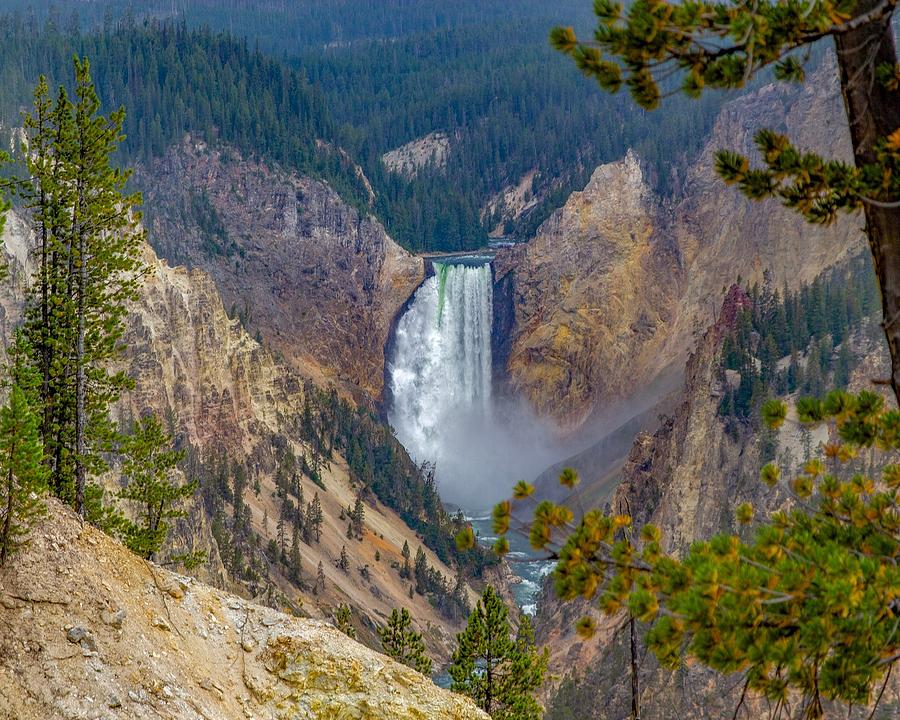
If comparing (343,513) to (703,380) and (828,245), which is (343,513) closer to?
(703,380)

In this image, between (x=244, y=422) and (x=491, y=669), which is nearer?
(x=491, y=669)

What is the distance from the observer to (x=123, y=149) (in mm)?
124750

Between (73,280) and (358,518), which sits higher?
(73,280)

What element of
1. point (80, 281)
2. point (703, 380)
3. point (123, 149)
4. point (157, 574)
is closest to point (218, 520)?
point (703, 380)

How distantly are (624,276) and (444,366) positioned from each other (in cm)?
2318

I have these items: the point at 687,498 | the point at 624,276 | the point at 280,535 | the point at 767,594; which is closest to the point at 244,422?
the point at 280,535

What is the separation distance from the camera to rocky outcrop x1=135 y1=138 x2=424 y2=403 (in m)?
121

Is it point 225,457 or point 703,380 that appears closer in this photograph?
point 703,380

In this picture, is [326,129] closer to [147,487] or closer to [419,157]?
[419,157]

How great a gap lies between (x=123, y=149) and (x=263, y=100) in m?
22.1

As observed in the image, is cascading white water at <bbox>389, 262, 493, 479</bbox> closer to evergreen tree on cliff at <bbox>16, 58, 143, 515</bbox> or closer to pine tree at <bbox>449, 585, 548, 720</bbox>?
pine tree at <bbox>449, 585, 548, 720</bbox>

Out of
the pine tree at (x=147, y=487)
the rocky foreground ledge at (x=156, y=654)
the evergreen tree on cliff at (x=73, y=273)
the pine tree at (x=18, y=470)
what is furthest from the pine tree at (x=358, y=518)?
the pine tree at (x=18, y=470)

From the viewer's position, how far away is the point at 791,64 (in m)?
10.3

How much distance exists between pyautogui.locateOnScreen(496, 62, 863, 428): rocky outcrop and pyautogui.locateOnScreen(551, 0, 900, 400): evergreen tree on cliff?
114275 millimetres
